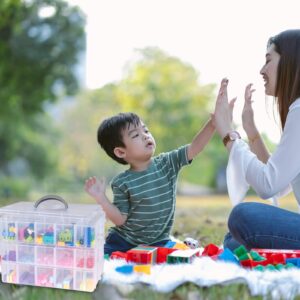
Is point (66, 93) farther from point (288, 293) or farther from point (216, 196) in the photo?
point (288, 293)

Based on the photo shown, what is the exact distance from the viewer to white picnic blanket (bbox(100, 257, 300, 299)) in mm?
1096

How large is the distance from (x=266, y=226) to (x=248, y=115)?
1.35 feet

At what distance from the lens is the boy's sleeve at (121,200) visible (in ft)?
5.15

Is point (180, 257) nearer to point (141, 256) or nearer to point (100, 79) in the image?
point (141, 256)

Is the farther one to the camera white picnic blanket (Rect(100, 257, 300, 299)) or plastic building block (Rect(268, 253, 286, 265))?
plastic building block (Rect(268, 253, 286, 265))

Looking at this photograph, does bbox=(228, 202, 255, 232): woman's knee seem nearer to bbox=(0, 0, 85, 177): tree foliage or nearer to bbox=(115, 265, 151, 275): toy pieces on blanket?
bbox=(115, 265, 151, 275): toy pieces on blanket

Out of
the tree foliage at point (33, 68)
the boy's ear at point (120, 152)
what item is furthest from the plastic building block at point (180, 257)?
the tree foliage at point (33, 68)

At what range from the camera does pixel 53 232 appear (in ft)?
3.92

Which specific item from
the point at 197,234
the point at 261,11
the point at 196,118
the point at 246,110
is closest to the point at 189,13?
the point at 261,11

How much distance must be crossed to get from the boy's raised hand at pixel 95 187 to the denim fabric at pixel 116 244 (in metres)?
0.21

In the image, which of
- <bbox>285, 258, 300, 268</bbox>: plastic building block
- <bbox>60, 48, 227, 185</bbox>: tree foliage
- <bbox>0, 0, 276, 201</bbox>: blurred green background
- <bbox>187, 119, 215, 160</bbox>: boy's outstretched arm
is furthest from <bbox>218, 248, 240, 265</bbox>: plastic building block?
<bbox>60, 48, 227, 185</bbox>: tree foliage

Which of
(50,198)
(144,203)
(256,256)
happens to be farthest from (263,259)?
(50,198)

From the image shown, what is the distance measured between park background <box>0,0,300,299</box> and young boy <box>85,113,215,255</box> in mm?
3552

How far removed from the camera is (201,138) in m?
1.58
